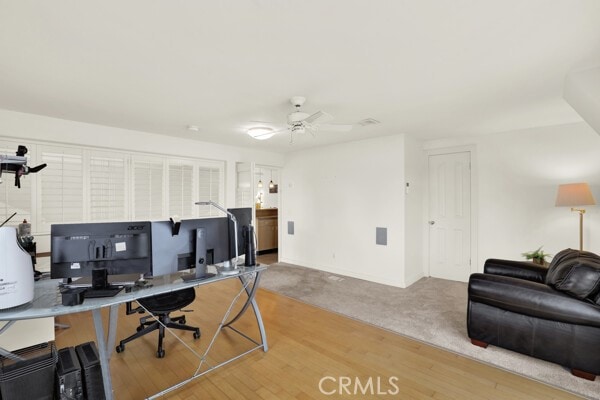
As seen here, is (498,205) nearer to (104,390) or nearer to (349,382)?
(349,382)

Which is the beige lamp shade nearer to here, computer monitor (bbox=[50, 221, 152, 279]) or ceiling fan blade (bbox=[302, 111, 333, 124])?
ceiling fan blade (bbox=[302, 111, 333, 124])

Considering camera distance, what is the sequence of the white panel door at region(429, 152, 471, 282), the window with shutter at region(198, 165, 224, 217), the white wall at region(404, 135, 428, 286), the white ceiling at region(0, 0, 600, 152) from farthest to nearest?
the window with shutter at region(198, 165, 224, 217)
the white panel door at region(429, 152, 471, 282)
the white wall at region(404, 135, 428, 286)
the white ceiling at region(0, 0, 600, 152)

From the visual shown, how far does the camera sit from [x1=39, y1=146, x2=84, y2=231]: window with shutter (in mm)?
3555

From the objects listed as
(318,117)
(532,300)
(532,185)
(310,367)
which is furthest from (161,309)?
(532,185)

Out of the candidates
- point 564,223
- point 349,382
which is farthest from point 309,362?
point 564,223

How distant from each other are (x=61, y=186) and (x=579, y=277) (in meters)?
5.45

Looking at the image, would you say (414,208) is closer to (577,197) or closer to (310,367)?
(577,197)

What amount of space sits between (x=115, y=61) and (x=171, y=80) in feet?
1.42

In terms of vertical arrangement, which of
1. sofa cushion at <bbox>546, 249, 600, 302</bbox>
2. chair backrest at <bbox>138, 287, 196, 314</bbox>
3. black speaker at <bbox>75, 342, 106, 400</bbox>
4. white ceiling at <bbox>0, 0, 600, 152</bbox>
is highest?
white ceiling at <bbox>0, 0, 600, 152</bbox>

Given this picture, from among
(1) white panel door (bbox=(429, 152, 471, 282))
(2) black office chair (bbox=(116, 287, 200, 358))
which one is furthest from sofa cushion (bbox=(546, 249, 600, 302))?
(2) black office chair (bbox=(116, 287, 200, 358))

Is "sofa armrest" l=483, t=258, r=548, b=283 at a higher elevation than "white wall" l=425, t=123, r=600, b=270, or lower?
lower

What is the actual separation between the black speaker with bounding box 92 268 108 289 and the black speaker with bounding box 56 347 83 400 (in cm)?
46

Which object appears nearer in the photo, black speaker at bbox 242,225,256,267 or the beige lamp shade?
black speaker at bbox 242,225,256,267

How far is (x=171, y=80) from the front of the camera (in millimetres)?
2486
